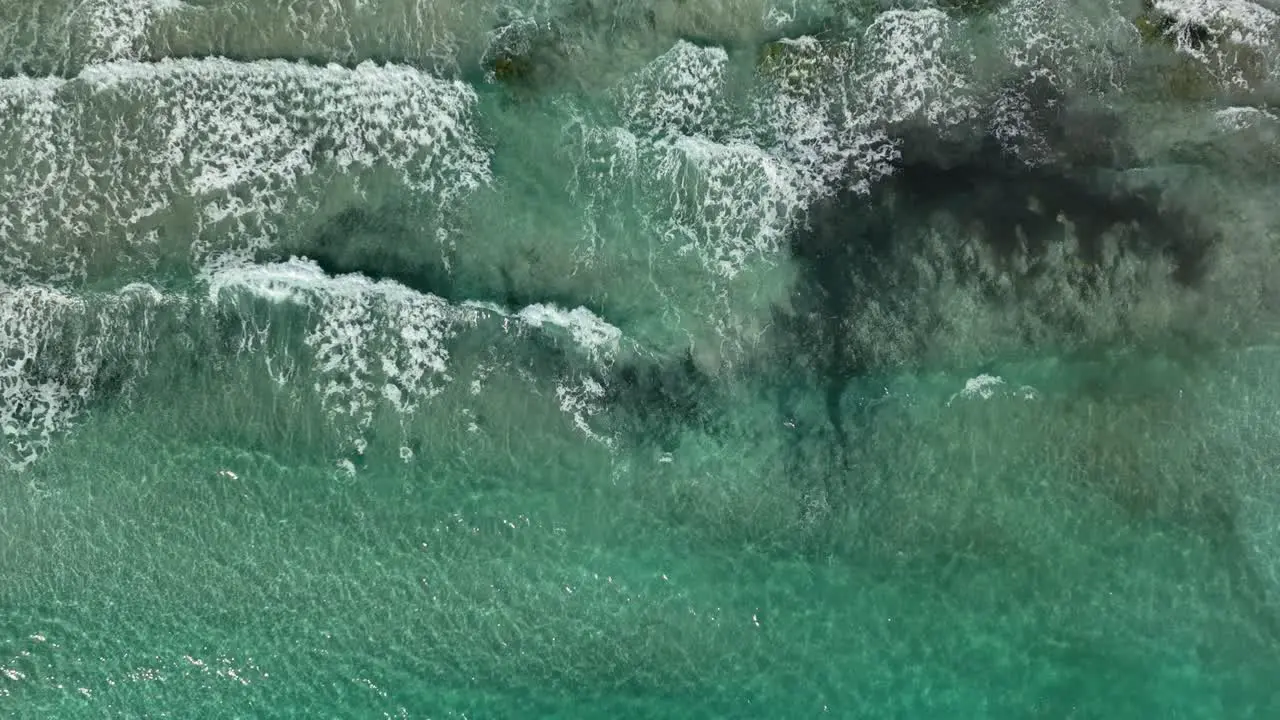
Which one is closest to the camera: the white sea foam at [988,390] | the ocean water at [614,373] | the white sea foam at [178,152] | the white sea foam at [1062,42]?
the ocean water at [614,373]

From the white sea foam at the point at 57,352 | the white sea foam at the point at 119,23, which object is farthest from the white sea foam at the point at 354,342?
the white sea foam at the point at 119,23

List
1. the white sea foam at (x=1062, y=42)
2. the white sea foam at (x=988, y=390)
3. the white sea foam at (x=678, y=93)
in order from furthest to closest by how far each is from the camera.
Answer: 1. the white sea foam at (x=1062, y=42)
2. the white sea foam at (x=678, y=93)
3. the white sea foam at (x=988, y=390)

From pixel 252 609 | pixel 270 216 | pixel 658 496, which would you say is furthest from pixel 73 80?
pixel 658 496

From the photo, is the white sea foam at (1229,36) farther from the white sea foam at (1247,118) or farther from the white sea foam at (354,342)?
the white sea foam at (354,342)

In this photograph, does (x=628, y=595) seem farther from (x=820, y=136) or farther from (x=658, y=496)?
(x=820, y=136)

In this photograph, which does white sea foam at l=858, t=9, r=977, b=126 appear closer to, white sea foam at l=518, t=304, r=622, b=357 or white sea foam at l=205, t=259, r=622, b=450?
white sea foam at l=518, t=304, r=622, b=357
